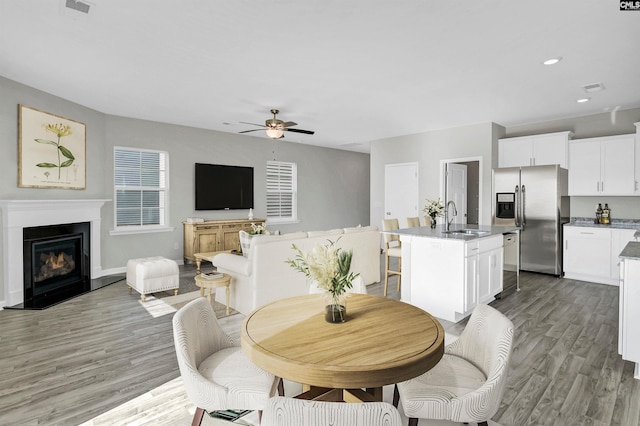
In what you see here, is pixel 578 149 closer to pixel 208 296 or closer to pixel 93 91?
pixel 208 296

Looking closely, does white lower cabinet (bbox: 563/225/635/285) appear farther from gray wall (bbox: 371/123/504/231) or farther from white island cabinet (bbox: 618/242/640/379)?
white island cabinet (bbox: 618/242/640/379)

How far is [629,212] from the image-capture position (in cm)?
546

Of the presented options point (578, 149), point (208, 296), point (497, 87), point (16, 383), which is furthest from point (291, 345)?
point (578, 149)

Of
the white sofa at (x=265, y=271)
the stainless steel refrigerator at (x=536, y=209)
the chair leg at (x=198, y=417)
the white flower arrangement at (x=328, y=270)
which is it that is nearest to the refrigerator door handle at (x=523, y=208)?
the stainless steel refrigerator at (x=536, y=209)

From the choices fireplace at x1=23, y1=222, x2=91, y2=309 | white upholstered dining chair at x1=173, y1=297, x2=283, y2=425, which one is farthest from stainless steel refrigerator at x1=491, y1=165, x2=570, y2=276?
fireplace at x1=23, y1=222, x2=91, y2=309

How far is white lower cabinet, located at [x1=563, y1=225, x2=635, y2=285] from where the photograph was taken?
510 cm

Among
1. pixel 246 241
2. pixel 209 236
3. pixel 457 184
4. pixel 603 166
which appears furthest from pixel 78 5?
pixel 603 166

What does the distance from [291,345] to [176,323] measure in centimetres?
60

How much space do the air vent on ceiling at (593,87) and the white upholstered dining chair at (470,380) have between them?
4.19 metres

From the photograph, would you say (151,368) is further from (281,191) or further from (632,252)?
(281,191)

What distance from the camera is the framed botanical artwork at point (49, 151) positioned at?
14.4ft

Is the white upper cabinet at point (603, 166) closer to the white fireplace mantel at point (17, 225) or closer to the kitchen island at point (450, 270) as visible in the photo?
the kitchen island at point (450, 270)

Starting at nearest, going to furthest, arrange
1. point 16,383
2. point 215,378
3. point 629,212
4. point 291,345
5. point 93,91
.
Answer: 1. point 291,345
2. point 215,378
3. point 16,383
4. point 93,91
5. point 629,212

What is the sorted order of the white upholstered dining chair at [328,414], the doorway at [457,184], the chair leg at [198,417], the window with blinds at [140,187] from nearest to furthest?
the white upholstered dining chair at [328,414] < the chair leg at [198,417] < the window with blinds at [140,187] < the doorway at [457,184]
